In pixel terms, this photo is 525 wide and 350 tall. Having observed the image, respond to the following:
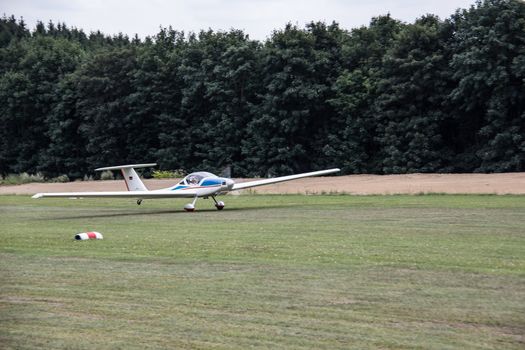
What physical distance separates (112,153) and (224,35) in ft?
47.8

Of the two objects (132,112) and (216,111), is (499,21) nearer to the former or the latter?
(216,111)

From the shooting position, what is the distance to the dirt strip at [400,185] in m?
40.9

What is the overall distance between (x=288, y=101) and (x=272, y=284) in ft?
169

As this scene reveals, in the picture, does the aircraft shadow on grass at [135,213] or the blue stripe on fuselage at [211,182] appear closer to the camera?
the aircraft shadow on grass at [135,213]

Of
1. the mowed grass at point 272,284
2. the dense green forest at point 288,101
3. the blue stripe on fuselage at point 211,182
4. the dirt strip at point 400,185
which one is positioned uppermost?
the dense green forest at point 288,101

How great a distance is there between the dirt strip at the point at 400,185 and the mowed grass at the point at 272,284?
50.1ft

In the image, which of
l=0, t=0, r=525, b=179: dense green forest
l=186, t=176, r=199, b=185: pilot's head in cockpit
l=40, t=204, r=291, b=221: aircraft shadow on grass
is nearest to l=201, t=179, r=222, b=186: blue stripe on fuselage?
l=186, t=176, r=199, b=185: pilot's head in cockpit

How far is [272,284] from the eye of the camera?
44.6 feet

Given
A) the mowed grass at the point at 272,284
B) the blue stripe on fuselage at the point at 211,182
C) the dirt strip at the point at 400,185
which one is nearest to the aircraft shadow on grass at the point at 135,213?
the blue stripe on fuselage at the point at 211,182

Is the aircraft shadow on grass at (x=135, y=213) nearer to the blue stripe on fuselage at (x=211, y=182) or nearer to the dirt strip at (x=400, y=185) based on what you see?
the blue stripe on fuselage at (x=211, y=182)

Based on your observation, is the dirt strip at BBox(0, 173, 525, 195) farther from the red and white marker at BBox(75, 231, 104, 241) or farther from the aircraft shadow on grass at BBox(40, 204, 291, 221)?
the red and white marker at BBox(75, 231, 104, 241)

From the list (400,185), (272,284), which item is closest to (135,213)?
(400,185)

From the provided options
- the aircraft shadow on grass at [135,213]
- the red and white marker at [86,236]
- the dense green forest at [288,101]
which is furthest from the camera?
the dense green forest at [288,101]

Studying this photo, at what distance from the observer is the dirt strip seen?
40938 mm
